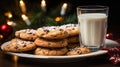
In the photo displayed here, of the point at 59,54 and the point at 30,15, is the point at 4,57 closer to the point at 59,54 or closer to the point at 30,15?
the point at 59,54

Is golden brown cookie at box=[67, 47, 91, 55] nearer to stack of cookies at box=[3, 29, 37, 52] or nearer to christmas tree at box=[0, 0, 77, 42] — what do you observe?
stack of cookies at box=[3, 29, 37, 52]

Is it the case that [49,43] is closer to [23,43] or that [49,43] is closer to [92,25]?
[23,43]

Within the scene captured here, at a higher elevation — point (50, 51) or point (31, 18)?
point (31, 18)

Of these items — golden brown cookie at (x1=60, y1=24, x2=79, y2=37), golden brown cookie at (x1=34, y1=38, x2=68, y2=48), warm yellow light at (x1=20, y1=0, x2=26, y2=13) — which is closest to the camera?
golden brown cookie at (x1=34, y1=38, x2=68, y2=48)

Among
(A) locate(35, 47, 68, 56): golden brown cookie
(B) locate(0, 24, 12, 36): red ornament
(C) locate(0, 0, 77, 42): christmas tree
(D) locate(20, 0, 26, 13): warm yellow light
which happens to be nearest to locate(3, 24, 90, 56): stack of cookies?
(A) locate(35, 47, 68, 56): golden brown cookie

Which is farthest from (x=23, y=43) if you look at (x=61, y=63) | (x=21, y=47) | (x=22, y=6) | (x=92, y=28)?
(x=22, y=6)

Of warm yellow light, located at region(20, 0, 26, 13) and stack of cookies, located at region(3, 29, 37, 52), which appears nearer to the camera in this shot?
stack of cookies, located at region(3, 29, 37, 52)

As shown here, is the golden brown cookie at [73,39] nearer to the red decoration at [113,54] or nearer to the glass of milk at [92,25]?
the glass of milk at [92,25]

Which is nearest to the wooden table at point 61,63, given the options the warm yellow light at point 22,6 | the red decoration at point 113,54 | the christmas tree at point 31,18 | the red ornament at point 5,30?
the red decoration at point 113,54

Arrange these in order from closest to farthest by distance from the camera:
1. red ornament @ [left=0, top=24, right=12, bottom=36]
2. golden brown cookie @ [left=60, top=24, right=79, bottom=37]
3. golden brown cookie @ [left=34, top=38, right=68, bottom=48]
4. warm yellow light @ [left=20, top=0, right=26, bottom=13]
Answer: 1. golden brown cookie @ [left=34, top=38, right=68, bottom=48]
2. golden brown cookie @ [left=60, top=24, right=79, bottom=37]
3. red ornament @ [left=0, top=24, right=12, bottom=36]
4. warm yellow light @ [left=20, top=0, right=26, bottom=13]
